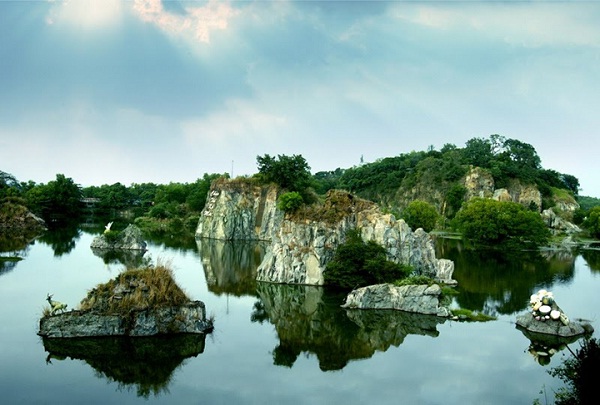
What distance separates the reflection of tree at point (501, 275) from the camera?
2969 cm

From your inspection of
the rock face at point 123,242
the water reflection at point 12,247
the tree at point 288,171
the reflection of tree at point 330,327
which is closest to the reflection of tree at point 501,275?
the reflection of tree at point 330,327

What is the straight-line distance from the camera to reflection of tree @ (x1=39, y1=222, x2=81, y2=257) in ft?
164

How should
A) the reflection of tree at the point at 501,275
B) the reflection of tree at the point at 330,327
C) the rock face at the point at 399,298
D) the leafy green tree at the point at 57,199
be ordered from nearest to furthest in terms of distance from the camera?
the reflection of tree at the point at 330,327 → the rock face at the point at 399,298 → the reflection of tree at the point at 501,275 → the leafy green tree at the point at 57,199

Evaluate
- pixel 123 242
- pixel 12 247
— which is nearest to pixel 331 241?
pixel 123 242

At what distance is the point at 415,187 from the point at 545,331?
90.8m

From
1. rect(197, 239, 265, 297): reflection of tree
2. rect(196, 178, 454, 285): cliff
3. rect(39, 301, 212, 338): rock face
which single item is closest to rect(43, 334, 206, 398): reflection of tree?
rect(39, 301, 212, 338): rock face

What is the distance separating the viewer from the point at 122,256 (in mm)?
46969

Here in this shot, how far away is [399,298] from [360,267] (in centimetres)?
482

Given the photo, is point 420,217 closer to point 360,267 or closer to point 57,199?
point 360,267

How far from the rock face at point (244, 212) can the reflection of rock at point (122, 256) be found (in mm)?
20427

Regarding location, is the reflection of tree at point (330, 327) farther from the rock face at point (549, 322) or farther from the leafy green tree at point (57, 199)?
the leafy green tree at point (57, 199)

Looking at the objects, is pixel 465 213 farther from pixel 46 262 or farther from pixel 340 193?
pixel 46 262

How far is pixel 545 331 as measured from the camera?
75.4ft

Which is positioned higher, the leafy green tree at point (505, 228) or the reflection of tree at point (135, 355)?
the leafy green tree at point (505, 228)
